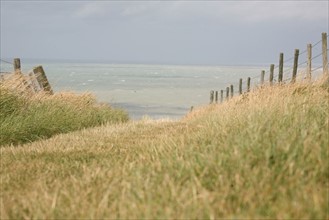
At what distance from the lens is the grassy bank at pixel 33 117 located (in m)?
8.67

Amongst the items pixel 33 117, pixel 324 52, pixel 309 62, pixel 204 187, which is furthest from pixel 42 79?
pixel 204 187

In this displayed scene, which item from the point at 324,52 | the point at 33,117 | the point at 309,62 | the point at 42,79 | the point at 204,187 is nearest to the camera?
the point at 204,187

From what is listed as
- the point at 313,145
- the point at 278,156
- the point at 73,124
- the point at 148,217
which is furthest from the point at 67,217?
the point at 73,124

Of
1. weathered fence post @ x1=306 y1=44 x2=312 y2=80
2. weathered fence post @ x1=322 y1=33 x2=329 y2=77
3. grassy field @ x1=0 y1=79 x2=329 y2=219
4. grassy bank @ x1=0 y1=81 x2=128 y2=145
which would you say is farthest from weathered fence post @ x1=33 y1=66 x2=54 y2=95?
grassy field @ x1=0 y1=79 x2=329 y2=219

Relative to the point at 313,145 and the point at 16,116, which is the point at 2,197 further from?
the point at 16,116

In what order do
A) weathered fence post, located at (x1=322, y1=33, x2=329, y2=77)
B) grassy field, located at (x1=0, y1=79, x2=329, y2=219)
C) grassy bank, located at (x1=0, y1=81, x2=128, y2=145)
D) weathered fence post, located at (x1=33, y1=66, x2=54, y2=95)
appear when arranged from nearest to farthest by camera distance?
grassy field, located at (x1=0, y1=79, x2=329, y2=219) → grassy bank, located at (x1=0, y1=81, x2=128, y2=145) → weathered fence post, located at (x1=322, y1=33, x2=329, y2=77) → weathered fence post, located at (x1=33, y1=66, x2=54, y2=95)

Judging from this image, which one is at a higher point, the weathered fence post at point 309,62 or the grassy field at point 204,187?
the weathered fence post at point 309,62

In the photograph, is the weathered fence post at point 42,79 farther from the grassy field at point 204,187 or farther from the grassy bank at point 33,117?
the grassy field at point 204,187

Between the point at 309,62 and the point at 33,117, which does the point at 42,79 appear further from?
the point at 309,62

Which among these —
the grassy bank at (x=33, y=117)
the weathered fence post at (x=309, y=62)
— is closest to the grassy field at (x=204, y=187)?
the grassy bank at (x=33, y=117)

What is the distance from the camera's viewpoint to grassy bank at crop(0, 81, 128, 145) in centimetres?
867

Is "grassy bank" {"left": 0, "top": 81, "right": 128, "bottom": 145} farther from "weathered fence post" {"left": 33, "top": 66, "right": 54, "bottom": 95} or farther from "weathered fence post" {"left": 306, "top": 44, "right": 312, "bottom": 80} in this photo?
"weathered fence post" {"left": 306, "top": 44, "right": 312, "bottom": 80}

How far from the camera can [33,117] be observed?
31.8ft

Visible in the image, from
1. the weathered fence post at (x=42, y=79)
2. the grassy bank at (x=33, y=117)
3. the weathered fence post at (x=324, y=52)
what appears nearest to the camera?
the grassy bank at (x=33, y=117)
